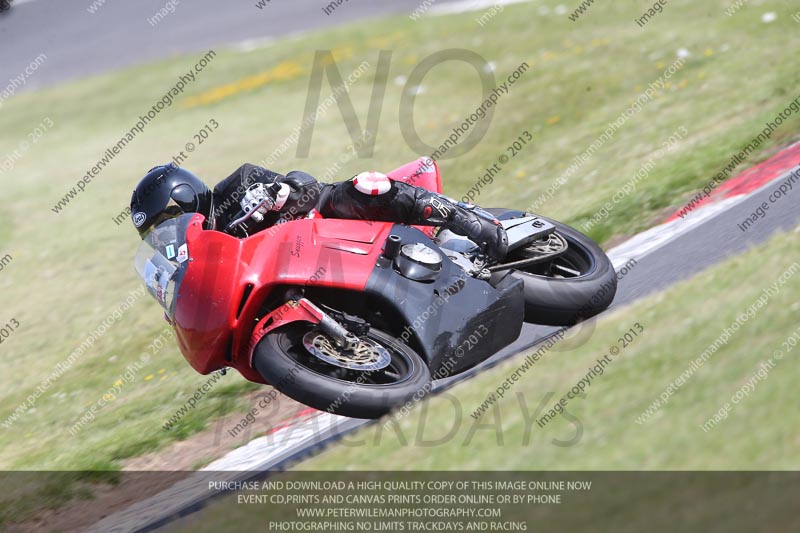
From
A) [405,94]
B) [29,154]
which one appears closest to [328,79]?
[405,94]

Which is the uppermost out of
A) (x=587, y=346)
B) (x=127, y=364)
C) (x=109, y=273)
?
(x=587, y=346)

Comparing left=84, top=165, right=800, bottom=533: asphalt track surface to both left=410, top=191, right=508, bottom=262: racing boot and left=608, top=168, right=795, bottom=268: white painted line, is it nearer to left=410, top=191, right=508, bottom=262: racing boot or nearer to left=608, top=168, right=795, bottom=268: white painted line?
left=608, top=168, right=795, bottom=268: white painted line

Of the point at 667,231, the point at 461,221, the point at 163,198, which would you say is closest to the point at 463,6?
the point at 667,231

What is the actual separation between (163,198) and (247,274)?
0.92 m

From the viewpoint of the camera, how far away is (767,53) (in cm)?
1216

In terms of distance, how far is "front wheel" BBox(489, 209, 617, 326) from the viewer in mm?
6613

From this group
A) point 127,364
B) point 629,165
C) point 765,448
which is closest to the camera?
point 765,448

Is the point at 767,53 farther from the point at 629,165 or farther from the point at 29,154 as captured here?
the point at 29,154

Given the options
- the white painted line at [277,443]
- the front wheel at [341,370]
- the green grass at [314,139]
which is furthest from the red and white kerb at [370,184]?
the green grass at [314,139]

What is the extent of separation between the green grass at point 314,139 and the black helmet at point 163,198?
1734mm

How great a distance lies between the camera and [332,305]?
6.17 m

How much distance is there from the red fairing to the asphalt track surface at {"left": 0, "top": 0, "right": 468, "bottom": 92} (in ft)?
50.5

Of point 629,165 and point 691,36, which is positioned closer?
point 629,165

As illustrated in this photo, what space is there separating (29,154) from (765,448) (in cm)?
1743
